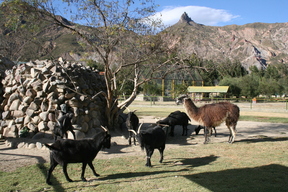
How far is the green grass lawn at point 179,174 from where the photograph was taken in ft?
18.0

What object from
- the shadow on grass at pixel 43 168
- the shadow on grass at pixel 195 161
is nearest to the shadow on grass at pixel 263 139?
the shadow on grass at pixel 195 161

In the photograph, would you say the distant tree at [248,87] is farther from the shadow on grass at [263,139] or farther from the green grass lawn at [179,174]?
the green grass lawn at [179,174]

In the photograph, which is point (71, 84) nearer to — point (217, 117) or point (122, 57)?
point (122, 57)

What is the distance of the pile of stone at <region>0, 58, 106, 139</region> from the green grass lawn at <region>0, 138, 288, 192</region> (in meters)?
3.76

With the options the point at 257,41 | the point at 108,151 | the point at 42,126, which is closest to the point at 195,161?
the point at 108,151

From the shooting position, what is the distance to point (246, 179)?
595 cm

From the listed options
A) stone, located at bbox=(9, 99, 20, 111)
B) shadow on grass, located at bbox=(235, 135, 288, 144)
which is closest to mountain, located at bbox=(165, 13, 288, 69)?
shadow on grass, located at bbox=(235, 135, 288, 144)

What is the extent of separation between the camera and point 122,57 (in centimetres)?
1229

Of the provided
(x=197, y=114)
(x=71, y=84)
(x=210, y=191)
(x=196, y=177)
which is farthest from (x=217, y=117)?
(x=71, y=84)

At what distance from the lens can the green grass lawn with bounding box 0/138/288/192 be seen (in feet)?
18.0

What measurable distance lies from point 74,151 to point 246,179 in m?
3.91

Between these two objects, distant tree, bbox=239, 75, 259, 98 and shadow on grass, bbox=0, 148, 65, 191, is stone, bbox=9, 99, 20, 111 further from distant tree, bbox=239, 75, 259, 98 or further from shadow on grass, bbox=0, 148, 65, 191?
distant tree, bbox=239, 75, 259, 98

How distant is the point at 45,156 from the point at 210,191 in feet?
17.9

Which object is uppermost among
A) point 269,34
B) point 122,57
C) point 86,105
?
point 269,34
